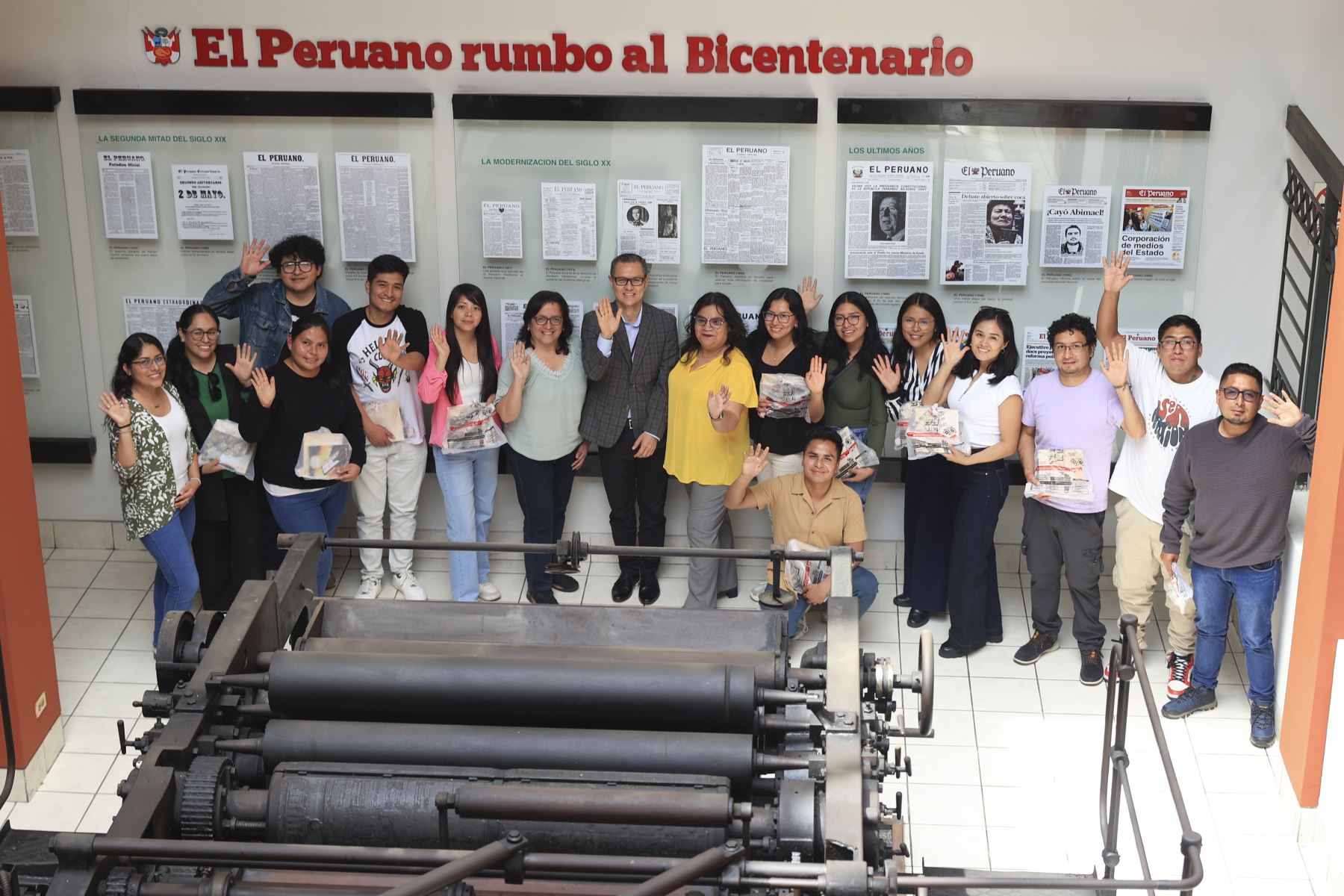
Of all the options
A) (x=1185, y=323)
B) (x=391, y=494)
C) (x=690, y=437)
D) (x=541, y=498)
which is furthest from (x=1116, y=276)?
(x=391, y=494)

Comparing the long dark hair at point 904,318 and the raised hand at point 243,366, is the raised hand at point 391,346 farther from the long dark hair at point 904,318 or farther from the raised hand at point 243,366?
the long dark hair at point 904,318

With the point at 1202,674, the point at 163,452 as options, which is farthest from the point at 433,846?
the point at 1202,674

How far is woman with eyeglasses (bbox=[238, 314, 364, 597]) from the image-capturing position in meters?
7.34

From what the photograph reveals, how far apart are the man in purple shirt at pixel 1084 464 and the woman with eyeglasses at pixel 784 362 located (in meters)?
1.11

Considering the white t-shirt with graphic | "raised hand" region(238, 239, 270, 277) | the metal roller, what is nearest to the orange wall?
"raised hand" region(238, 239, 270, 277)

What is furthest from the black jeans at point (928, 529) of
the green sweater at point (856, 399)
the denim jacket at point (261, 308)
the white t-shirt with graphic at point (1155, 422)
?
the denim jacket at point (261, 308)

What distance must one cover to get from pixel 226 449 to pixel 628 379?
207 cm

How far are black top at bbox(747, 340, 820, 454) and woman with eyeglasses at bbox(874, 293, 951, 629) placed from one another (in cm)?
40

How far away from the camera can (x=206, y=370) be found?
7445 millimetres

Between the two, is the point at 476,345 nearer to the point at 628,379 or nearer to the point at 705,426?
the point at 628,379

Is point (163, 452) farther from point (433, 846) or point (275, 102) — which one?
point (433, 846)

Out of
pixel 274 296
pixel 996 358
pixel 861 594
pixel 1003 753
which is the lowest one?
pixel 1003 753

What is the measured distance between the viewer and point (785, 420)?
7.69 m

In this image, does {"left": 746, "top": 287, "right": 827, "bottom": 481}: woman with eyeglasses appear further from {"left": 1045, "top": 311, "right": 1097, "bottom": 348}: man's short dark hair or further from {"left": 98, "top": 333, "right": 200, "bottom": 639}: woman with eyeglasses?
{"left": 98, "top": 333, "right": 200, "bottom": 639}: woman with eyeglasses
